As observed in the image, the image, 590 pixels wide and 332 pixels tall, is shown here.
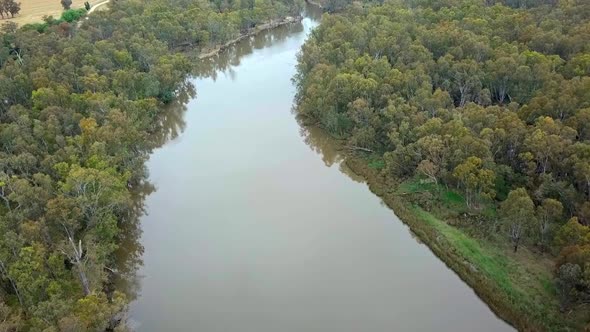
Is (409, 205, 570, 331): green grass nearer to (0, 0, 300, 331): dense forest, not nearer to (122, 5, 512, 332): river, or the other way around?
(122, 5, 512, 332): river

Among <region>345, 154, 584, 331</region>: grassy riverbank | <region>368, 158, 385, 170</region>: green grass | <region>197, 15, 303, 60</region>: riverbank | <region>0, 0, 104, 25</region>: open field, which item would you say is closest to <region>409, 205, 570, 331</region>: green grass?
<region>345, 154, 584, 331</region>: grassy riverbank

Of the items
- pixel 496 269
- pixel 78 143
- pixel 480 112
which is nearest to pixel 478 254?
pixel 496 269

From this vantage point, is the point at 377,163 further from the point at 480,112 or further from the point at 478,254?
the point at 478,254

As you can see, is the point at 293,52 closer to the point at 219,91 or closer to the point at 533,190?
the point at 219,91

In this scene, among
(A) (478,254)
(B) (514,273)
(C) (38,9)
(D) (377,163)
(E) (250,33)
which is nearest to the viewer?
(B) (514,273)

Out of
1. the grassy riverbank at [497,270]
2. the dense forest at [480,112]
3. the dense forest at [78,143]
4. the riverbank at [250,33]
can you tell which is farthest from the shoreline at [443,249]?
the riverbank at [250,33]

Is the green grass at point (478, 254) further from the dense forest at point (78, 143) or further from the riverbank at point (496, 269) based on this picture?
the dense forest at point (78, 143)

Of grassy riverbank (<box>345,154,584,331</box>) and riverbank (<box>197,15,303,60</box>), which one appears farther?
riverbank (<box>197,15,303,60</box>)
